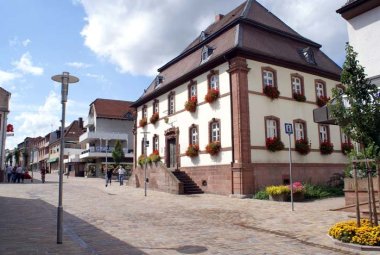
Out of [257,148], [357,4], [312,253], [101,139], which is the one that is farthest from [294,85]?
[101,139]

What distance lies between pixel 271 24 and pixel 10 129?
1186 inches

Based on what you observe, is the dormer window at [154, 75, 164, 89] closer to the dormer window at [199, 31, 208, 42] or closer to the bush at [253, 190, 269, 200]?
the dormer window at [199, 31, 208, 42]

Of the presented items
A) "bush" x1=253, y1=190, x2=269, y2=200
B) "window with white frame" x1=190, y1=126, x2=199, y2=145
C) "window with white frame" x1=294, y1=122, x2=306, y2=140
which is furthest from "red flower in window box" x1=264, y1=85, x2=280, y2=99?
"bush" x1=253, y1=190, x2=269, y2=200

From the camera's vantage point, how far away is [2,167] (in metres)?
37.7

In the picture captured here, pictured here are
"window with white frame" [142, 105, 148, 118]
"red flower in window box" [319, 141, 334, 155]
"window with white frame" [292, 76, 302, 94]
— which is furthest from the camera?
"window with white frame" [142, 105, 148, 118]

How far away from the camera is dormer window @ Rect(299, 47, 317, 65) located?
25.7 metres

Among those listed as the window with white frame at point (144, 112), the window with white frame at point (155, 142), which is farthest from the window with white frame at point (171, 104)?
the window with white frame at point (144, 112)

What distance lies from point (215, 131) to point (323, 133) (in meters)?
8.06

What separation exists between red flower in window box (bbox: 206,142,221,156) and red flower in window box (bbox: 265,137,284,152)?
112 inches

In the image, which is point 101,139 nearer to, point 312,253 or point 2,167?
point 2,167

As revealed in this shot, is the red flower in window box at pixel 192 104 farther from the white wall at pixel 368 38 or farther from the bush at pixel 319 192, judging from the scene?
the white wall at pixel 368 38

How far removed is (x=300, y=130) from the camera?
24.3 metres

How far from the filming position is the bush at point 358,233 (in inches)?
297

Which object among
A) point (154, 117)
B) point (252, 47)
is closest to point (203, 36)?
point (252, 47)
